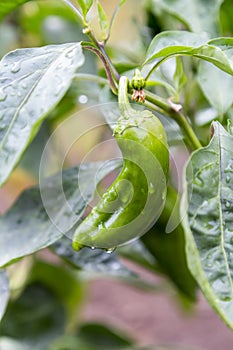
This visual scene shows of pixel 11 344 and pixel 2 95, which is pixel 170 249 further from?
pixel 2 95

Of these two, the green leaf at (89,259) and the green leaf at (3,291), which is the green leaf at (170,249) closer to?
the green leaf at (89,259)

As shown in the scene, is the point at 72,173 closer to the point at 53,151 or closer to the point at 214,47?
the point at 214,47

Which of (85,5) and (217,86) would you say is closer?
(85,5)

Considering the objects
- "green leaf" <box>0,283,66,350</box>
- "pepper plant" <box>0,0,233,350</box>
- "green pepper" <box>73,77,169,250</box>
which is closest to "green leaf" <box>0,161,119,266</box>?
"pepper plant" <box>0,0,233,350</box>

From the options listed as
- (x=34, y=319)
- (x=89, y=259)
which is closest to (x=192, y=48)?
(x=89, y=259)

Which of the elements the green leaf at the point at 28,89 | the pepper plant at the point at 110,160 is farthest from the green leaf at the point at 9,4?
the green leaf at the point at 28,89

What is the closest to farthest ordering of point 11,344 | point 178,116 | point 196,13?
point 178,116, point 196,13, point 11,344
